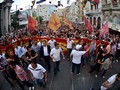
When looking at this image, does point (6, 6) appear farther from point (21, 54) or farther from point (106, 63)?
point (106, 63)

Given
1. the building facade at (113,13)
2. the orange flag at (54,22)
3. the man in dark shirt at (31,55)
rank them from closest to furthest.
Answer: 1. the man in dark shirt at (31,55)
2. the orange flag at (54,22)
3. the building facade at (113,13)

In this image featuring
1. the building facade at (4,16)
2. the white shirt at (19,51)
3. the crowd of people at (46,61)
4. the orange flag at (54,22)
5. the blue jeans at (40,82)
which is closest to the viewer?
the crowd of people at (46,61)

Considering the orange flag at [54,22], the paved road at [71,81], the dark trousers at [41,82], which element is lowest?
the paved road at [71,81]

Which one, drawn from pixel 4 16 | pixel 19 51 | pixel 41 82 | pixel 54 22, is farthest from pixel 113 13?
pixel 41 82

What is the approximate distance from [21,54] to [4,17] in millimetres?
30607

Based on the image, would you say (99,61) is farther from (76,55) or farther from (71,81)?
(71,81)

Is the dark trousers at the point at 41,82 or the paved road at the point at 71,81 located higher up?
the dark trousers at the point at 41,82

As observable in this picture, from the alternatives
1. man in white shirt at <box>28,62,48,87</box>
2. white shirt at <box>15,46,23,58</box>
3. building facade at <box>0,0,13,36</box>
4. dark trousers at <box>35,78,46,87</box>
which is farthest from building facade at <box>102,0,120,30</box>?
man in white shirt at <box>28,62,48,87</box>

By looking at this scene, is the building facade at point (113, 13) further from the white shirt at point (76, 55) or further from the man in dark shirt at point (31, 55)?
the white shirt at point (76, 55)

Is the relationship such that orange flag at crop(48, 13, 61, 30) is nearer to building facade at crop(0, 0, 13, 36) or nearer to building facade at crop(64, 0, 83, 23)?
building facade at crop(0, 0, 13, 36)

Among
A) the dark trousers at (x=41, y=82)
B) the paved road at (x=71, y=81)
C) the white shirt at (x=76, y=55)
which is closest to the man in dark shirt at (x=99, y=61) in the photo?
the paved road at (x=71, y=81)

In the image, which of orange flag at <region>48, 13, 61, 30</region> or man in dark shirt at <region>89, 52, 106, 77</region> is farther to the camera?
orange flag at <region>48, 13, 61, 30</region>

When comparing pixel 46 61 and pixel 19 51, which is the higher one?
pixel 19 51

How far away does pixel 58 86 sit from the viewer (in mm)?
9656
